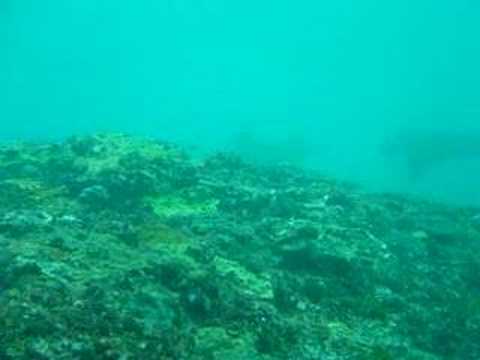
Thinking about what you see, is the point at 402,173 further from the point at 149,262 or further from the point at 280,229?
the point at 149,262

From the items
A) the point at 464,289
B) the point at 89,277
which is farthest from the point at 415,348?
the point at 89,277

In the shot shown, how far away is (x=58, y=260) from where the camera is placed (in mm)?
16359

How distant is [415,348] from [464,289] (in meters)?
5.88

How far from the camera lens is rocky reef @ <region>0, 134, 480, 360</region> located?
44.6ft

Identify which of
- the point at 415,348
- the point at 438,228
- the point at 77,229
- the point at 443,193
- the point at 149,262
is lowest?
the point at 415,348

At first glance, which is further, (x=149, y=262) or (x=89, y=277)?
(x=149, y=262)

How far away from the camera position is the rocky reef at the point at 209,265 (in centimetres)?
1358

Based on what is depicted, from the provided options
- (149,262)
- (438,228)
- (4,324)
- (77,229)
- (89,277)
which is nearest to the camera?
(4,324)

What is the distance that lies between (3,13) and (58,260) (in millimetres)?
113868

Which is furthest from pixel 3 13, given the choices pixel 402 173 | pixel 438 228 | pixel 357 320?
pixel 357 320

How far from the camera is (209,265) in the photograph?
1903cm

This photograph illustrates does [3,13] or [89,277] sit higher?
[3,13]

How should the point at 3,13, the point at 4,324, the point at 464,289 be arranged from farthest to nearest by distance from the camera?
the point at 3,13 → the point at 464,289 → the point at 4,324

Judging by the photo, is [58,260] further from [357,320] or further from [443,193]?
[443,193]
